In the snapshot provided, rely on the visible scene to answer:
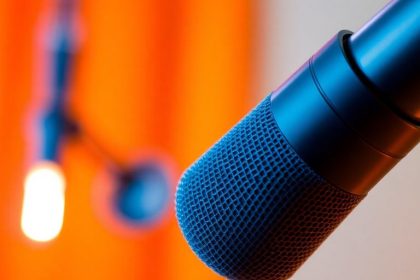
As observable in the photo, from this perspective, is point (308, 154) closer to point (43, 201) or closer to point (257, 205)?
point (257, 205)

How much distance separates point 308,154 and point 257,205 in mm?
51

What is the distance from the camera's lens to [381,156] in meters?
0.38

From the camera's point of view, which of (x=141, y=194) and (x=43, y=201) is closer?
(x=43, y=201)

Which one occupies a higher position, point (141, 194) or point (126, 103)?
point (126, 103)

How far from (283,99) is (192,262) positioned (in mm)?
847

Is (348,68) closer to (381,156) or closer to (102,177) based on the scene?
(381,156)

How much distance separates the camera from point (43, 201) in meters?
0.95

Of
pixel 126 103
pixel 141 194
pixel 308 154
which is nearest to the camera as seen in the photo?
pixel 308 154

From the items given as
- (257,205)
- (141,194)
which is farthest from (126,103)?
(257,205)

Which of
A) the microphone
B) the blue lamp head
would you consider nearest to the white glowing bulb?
the blue lamp head

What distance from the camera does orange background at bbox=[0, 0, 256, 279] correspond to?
120 centimetres

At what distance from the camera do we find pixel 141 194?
1.09 metres

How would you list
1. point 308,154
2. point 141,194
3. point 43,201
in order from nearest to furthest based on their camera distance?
point 308,154 → point 43,201 → point 141,194

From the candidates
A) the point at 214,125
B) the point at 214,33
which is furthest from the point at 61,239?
the point at 214,33
